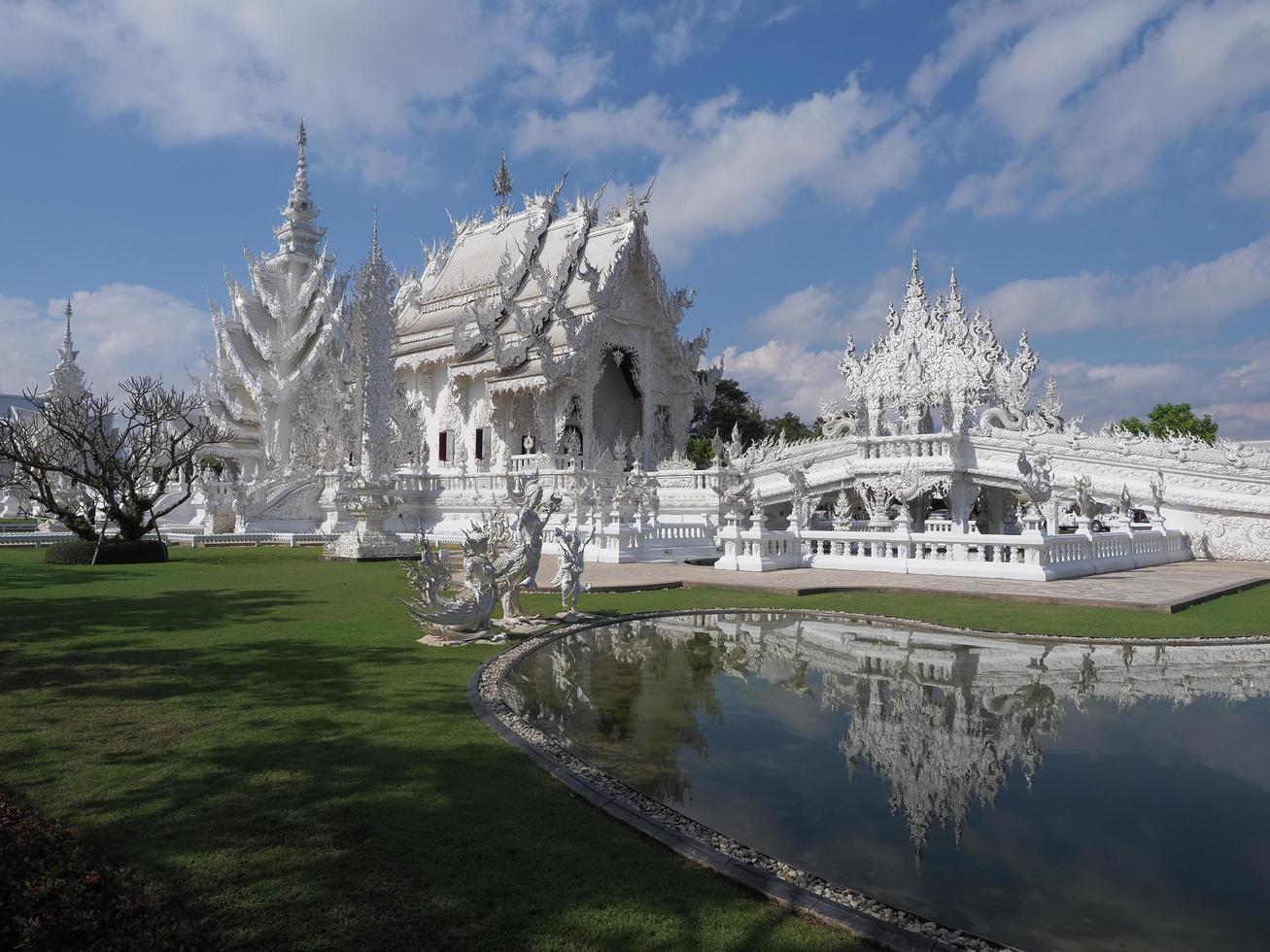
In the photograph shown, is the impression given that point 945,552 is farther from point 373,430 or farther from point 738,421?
point 738,421

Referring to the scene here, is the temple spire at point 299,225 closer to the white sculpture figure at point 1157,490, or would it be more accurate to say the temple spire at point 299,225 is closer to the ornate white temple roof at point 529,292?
the ornate white temple roof at point 529,292

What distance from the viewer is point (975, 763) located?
4676 millimetres

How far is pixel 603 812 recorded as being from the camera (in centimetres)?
366

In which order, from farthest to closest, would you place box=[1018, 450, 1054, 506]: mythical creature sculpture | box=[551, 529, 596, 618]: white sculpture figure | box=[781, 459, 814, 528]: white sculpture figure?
box=[781, 459, 814, 528]: white sculpture figure → box=[1018, 450, 1054, 506]: mythical creature sculpture → box=[551, 529, 596, 618]: white sculpture figure

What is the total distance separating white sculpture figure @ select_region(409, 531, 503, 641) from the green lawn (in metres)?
0.30

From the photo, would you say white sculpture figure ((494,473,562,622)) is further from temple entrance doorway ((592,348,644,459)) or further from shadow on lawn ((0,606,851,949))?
temple entrance doorway ((592,348,644,459))

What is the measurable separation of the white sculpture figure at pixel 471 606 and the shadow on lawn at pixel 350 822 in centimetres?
164

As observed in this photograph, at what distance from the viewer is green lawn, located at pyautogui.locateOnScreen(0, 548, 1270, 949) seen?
8.87ft

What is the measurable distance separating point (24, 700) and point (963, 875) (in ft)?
17.3

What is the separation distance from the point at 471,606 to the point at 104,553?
34.8ft

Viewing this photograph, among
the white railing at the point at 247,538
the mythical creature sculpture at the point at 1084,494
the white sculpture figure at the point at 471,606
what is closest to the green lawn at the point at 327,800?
the white sculpture figure at the point at 471,606

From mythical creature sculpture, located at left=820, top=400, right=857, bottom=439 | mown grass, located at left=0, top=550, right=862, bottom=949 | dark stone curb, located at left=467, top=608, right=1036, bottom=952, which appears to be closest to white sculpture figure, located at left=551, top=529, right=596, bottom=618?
mown grass, located at left=0, top=550, right=862, bottom=949

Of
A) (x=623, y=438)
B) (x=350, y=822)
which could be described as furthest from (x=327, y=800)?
(x=623, y=438)

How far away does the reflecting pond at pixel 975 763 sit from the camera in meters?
3.14
